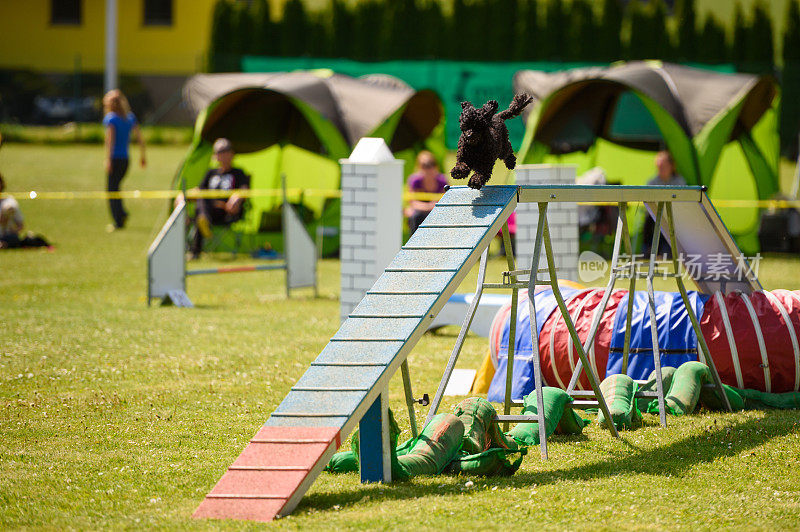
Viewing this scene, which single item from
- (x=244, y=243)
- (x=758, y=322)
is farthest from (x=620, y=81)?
(x=758, y=322)

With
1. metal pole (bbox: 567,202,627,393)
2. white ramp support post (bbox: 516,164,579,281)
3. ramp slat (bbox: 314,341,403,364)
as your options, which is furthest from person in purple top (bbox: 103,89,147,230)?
ramp slat (bbox: 314,341,403,364)

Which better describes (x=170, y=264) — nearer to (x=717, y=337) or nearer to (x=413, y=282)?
(x=717, y=337)

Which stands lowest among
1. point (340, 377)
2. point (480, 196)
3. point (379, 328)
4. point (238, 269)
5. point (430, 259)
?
point (238, 269)

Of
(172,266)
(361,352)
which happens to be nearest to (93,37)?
(172,266)

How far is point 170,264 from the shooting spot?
10.3m

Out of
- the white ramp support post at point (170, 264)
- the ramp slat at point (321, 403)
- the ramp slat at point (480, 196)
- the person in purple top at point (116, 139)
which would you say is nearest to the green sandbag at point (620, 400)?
the ramp slat at point (480, 196)

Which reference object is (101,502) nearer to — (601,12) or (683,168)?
(683,168)

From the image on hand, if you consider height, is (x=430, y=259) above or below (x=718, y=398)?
above

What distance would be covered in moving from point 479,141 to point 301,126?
11.1 metres

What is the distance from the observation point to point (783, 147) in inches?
947

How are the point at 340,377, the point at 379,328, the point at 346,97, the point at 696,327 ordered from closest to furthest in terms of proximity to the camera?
1. the point at 340,377
2. the point at 379,328
3. the point at 696,327
4. the point at 346,97

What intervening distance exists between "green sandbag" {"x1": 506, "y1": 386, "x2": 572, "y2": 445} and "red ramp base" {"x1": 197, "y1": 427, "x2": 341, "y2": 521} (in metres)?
1.45

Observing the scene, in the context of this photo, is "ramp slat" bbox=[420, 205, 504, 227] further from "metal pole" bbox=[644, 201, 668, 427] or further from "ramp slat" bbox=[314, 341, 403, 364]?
"metal pole" bbox=[644, 201, 668, 427]

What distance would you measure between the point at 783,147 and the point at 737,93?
1071 cm
